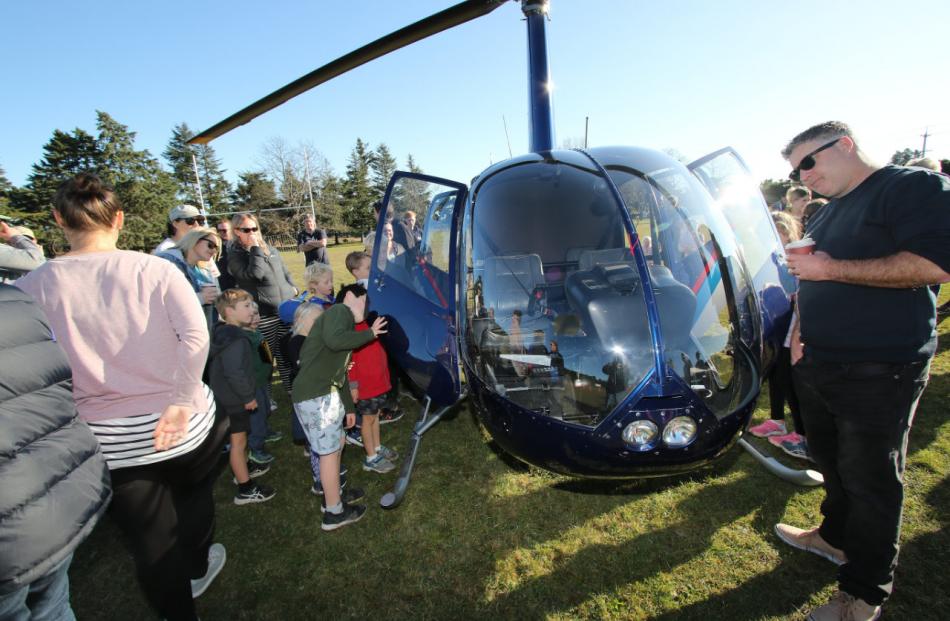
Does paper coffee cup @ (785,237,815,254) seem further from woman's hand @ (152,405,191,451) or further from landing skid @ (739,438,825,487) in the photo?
woman's hand @ (152,405,191,451)

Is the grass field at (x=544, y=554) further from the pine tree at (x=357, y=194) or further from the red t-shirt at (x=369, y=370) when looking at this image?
the pine tree at (x=357, y=194)

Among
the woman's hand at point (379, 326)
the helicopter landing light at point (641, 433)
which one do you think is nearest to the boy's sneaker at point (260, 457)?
the woman's hand at point (379, 326)

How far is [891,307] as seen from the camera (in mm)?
1602

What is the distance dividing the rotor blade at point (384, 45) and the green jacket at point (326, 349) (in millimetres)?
2364

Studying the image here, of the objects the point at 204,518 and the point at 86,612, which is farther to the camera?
the point at 86,612

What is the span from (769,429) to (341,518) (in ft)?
10.4

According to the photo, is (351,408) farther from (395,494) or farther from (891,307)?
(891,307)

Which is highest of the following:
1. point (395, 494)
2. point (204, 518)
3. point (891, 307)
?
point (891, 307)

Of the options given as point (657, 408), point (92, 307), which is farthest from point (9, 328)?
point (657, 408)

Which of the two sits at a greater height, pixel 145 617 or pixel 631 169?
pixel 631 169

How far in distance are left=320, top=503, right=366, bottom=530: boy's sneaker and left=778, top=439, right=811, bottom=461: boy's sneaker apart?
9.70 ft

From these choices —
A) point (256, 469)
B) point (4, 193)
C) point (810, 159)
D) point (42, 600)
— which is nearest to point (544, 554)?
point (42, 600)

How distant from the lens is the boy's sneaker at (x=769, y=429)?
321 cm

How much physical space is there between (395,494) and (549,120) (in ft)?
10.5
